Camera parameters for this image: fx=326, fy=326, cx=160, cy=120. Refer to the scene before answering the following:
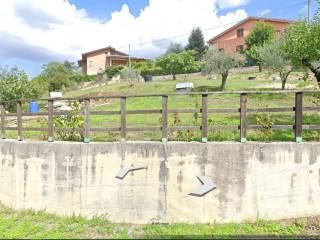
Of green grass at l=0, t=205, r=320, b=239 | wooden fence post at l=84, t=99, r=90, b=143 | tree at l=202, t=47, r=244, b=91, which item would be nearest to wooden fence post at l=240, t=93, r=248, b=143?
green grass at l=0, t=205, r=320, b=239

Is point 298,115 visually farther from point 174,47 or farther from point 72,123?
point 174,47

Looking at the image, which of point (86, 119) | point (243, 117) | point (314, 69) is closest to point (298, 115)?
point (243, 117)

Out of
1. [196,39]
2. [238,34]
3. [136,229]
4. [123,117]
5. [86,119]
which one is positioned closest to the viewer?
[136,229]

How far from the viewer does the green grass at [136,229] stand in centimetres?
649

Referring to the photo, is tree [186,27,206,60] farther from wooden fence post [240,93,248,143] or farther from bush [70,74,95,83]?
wooden fence post [240,93,248,143]

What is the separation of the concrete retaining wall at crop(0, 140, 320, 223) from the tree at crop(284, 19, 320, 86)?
21.6 feet

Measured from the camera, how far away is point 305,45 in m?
12.4

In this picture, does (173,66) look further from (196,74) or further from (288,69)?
(288,69)

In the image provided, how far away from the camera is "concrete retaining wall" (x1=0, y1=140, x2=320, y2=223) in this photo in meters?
6.97

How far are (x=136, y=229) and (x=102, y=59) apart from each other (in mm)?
64058

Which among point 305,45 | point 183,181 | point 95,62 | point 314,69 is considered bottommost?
point 183,181

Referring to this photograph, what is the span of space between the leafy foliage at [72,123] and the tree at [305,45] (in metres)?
8.75

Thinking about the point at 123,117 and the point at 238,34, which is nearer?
the point at 123,117

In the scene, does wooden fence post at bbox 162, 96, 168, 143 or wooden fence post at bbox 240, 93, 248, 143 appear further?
wooden fence post at bbox 162, 96, 168, 143
